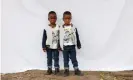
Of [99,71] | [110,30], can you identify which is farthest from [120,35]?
[99,71]

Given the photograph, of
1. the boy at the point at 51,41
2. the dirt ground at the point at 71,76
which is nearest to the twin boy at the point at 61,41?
the boy at the point at 51,41

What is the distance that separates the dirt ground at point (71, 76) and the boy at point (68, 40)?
0.20 m

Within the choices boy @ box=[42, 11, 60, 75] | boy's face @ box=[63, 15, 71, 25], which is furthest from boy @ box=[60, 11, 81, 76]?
boy @ box=[42, 11, 60, 75]

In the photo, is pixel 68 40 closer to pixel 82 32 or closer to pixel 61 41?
pixel 61 41

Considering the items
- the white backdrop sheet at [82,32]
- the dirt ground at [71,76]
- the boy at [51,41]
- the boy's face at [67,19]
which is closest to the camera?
the dirt ground at [71,76]

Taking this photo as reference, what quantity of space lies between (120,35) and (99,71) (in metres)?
0.83

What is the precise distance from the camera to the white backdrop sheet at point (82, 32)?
992cm

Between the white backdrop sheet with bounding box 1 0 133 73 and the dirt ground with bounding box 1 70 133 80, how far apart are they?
0.75 ft

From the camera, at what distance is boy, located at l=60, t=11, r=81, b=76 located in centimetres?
964

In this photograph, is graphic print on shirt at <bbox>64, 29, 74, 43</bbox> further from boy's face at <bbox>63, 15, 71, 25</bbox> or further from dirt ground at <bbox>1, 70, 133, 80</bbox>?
dirt ground at <bbox>1, 70, 133, 80</bbox>

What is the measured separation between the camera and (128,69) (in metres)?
9.99

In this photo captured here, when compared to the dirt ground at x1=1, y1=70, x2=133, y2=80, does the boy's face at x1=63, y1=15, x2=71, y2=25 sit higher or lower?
higher

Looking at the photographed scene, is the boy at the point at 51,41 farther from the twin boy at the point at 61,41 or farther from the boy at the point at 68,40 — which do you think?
the boy at the point at 68,40

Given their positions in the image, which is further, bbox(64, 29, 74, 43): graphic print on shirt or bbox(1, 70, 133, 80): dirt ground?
bbox(64, 29, 74, 43): graphic print on shirt
